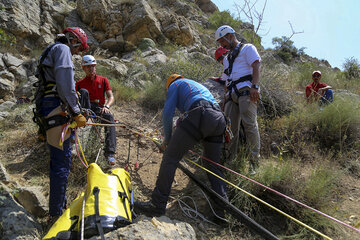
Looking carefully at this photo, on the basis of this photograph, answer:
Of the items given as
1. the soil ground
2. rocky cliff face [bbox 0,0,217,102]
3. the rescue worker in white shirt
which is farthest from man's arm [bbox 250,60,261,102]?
rocky cliff face [bbox 0,0,217,102]

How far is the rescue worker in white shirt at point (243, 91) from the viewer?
10.8 ft

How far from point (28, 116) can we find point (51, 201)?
3280 mm

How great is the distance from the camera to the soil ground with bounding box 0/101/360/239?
267 cm

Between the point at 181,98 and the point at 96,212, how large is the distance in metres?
1.54

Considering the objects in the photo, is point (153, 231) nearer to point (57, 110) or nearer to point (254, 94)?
point (57, 110)

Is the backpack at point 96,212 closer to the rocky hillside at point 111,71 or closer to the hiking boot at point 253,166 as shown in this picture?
the rocky hillside at point 111,71

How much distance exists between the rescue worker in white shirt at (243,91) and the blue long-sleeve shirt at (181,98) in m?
0.81

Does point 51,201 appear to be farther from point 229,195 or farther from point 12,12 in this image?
point 12,12

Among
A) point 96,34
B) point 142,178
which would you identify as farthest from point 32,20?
point 142,178

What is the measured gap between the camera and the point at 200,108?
2.53m

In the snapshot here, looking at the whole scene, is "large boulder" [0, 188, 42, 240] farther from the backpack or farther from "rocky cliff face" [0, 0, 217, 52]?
"rocky cliff face" [0, 0, 217, 52]

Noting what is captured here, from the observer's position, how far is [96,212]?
1875mm

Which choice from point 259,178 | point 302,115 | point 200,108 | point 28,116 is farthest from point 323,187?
point 28,116

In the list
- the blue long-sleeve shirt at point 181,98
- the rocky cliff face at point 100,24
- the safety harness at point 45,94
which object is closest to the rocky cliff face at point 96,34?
the rocky cliff face at point 100,24
